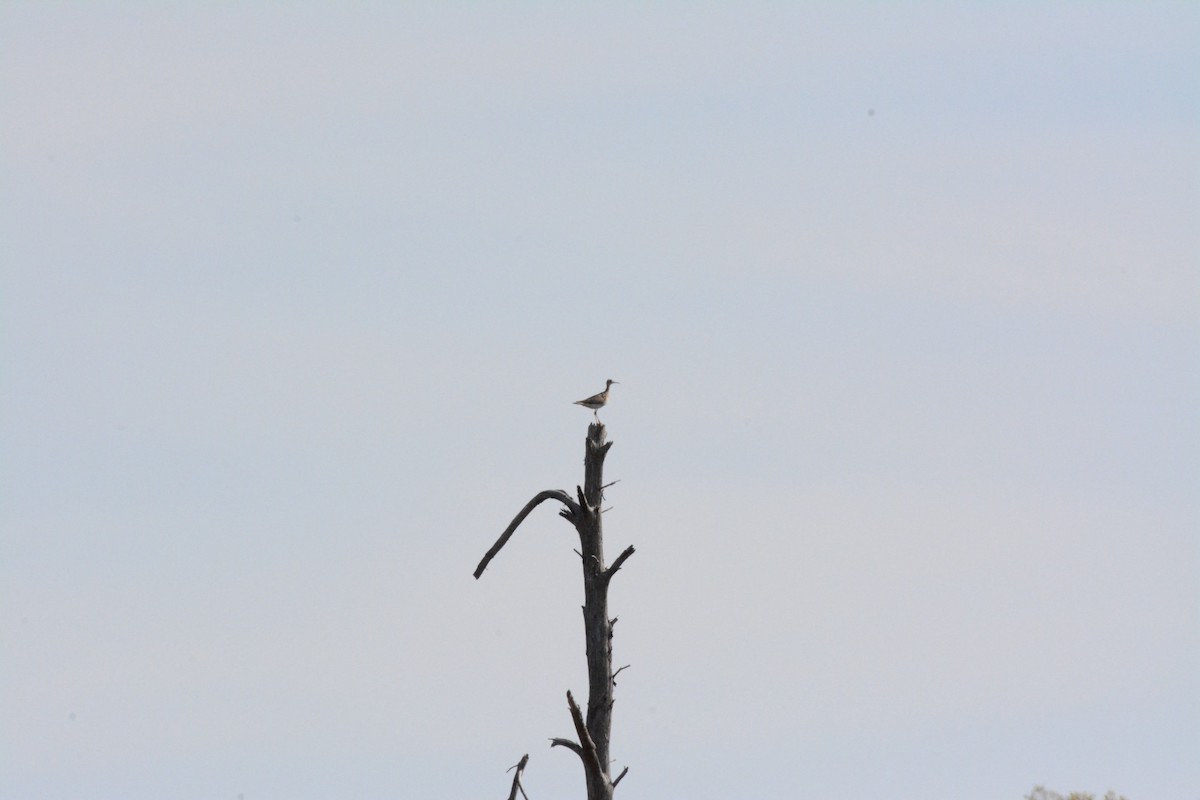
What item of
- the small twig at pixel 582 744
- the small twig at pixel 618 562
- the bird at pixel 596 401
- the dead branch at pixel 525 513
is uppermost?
the bird at pixel 596 401

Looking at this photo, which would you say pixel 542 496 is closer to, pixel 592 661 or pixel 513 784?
pixel 592 661

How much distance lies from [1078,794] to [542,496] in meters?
51.6

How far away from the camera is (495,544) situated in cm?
1722

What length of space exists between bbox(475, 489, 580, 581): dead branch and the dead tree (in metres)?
0.01

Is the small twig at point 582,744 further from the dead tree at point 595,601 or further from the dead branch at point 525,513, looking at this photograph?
the dead branch at point 525,513

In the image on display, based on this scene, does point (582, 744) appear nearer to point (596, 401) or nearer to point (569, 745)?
point (569, 745)

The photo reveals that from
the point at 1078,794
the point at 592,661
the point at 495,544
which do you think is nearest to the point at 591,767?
the point at 592,661

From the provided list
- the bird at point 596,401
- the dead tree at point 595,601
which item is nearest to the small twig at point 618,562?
the dead tree at point 595,601

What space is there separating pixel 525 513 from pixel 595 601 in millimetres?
1238

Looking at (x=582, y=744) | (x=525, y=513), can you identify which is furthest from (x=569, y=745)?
(x=525, y=513)

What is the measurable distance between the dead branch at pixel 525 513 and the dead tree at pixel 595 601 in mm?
11

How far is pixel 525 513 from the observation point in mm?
17078

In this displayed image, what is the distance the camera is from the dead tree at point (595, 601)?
54.2ft

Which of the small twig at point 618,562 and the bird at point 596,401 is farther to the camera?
the bird at point 596,401
